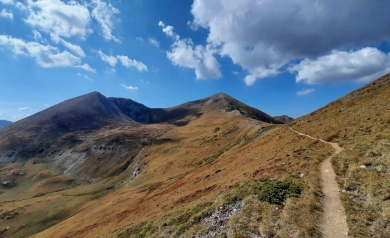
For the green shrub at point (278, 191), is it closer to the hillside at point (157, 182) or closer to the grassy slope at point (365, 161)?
the hillside at point (157, 182)

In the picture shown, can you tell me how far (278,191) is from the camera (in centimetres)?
2078

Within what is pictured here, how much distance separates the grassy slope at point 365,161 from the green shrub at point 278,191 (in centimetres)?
374

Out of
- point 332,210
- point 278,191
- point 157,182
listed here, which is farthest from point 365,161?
point 157,182

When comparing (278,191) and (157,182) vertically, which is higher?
(278,191)

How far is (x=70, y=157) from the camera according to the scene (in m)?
177

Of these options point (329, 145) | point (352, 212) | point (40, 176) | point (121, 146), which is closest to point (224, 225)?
Answer: point (352, 212)

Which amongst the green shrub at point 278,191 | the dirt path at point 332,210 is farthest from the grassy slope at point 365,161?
the green shrub at point 278,191

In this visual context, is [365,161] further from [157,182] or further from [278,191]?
[157,182]

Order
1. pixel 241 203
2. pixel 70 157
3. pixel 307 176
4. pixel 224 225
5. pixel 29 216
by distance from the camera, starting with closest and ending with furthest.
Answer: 1. pixel 224 225
2. pixel 241 203
3. pixel 307 176
4. pixel 29 216
5. pixel 70 157

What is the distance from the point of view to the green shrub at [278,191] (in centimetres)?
1987

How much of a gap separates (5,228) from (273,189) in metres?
101

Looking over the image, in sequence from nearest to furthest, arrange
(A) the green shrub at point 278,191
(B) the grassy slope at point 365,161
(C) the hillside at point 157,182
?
1. (B) the grassy slope at point 365,161
2. (A) the green shrub at point 278,191
3. (C) the hillside at point 157,182

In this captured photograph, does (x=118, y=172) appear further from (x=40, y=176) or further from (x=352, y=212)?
(x=352, y=212)

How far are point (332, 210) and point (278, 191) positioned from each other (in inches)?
180
